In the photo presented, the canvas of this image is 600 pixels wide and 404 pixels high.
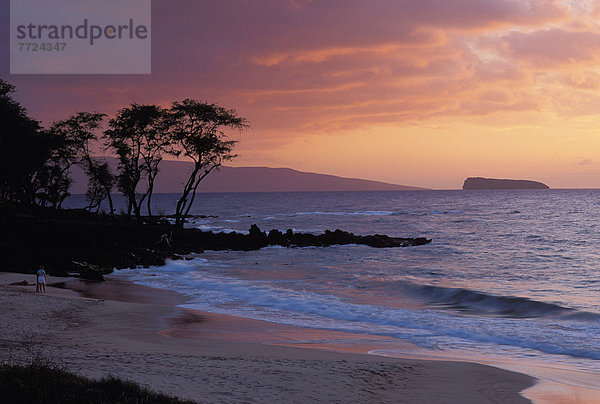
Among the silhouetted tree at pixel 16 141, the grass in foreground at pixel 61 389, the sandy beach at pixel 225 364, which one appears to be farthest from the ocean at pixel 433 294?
the silhouetted tree at pixel 16 141

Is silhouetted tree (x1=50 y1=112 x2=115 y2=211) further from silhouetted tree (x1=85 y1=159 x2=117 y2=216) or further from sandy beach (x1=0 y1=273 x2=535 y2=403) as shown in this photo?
sandy beach (x1=0 y1=273 x2=535 y2=403)

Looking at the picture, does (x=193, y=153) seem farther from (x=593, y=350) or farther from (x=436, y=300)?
(x=593, y=350)

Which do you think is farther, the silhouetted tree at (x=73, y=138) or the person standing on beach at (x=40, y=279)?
the silhouetted tree at (x=73, y=138)

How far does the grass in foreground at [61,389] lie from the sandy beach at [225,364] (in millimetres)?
1014

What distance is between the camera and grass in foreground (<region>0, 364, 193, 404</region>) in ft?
25.5

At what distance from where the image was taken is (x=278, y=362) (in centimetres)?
1213

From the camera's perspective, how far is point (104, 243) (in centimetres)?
4041

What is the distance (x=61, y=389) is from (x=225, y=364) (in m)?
4.15

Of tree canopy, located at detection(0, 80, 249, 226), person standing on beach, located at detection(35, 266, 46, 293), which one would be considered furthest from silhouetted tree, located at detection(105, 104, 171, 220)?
person standing on beach, located at detection(35, 266, 46, 293)

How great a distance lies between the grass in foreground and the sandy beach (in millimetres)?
1014

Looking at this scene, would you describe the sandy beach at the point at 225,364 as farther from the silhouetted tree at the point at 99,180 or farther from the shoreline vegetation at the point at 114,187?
the silhouetted tree at the point at 99,180

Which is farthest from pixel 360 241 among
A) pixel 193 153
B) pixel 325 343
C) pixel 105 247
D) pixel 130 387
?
pixel 130 387

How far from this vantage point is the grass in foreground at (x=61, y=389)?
7.77 meters

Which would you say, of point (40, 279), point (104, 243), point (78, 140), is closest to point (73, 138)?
point (78, 140)
